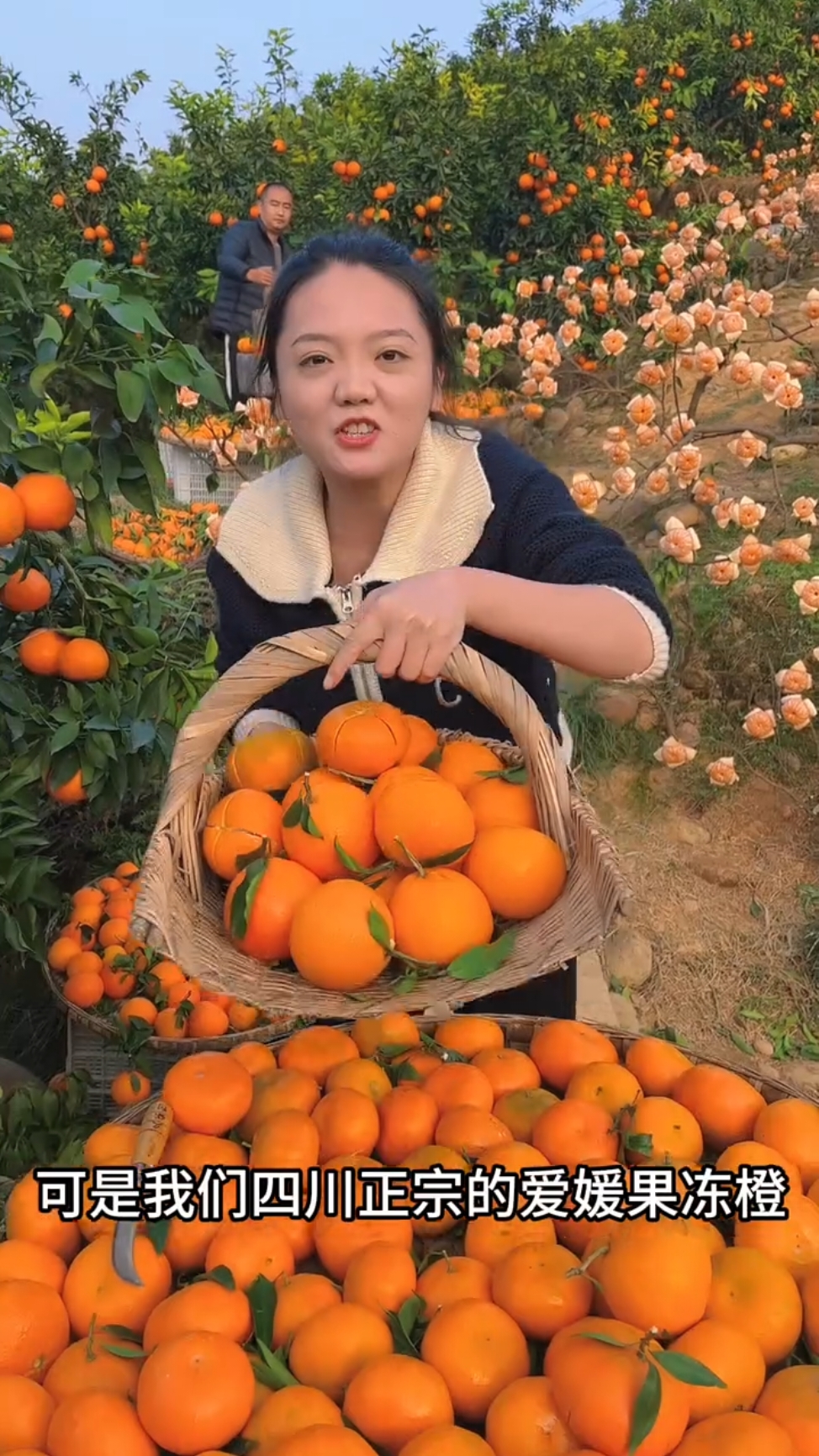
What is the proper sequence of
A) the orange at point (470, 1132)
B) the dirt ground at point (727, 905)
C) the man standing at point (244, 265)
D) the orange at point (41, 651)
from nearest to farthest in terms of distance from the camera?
the orange at point (470, 1132)
the orange at point (41, 651)
the dirt ground at point (727, 905)
the man standing at point (244, 265)

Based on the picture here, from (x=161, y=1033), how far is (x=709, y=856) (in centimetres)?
174

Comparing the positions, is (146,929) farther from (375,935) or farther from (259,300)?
(259,300)

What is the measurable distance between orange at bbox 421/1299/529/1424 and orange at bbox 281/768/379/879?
1.53 feet

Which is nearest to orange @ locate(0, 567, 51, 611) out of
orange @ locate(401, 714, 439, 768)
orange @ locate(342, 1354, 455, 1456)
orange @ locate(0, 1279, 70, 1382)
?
orange @ locate(401, 714, 439, 768)

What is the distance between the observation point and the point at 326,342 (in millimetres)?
1421

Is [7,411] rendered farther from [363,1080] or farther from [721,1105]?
[721,1105]

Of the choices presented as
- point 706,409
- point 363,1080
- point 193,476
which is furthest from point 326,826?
point 193,476

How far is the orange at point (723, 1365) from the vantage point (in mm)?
961

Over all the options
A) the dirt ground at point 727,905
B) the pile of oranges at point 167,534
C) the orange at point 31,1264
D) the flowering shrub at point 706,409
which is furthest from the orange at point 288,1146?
the pile of oranges at point 167,534

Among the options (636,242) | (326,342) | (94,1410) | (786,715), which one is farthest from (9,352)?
(636,242)

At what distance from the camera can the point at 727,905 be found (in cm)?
311

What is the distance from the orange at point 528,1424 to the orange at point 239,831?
572 millimetres

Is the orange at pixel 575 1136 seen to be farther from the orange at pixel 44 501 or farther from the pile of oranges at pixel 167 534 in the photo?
the pile of oranges at pixel 167 534

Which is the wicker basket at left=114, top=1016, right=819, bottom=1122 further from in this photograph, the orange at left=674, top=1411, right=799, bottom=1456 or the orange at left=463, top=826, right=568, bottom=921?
the orange at left=674, top=1411, right=799, bottom=1456
